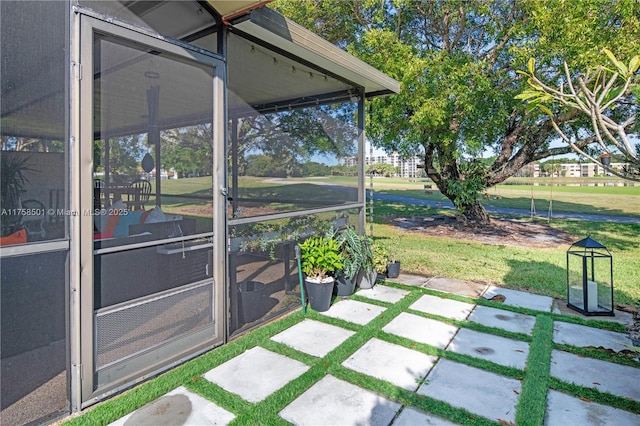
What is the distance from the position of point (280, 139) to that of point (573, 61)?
520 centimetres

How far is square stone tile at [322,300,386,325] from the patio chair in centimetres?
208

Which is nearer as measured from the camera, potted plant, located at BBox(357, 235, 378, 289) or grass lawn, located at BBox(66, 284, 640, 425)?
grass lawn, located at BBox(66, 284, 640, 425)

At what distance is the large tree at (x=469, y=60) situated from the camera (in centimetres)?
589

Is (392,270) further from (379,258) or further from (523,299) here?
(523,299)

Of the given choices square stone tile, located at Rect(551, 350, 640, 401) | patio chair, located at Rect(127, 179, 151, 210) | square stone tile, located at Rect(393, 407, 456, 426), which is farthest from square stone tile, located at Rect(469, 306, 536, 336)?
patio chair, located at Rect(127, 179, 151, 210)

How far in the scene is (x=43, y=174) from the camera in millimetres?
2021

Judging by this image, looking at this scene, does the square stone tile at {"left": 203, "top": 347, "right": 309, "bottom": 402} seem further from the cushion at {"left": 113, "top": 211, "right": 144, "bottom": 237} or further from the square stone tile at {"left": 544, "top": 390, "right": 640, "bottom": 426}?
the square stone tile at {"left": 544, "top": 390, "right": 640, "bottom": 426}

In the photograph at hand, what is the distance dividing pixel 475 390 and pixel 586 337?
60.6 inches

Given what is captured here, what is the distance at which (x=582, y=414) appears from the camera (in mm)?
2137

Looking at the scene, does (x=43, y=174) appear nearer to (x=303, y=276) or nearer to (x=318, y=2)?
(x=303, y=276)

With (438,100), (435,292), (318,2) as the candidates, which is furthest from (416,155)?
(435,292)

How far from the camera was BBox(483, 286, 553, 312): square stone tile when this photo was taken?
12.8 feet

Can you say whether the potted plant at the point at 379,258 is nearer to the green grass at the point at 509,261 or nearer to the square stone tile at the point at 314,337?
the green grass at the point at 509,261

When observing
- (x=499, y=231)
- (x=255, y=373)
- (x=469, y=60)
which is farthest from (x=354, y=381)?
(x=499, y=231)
